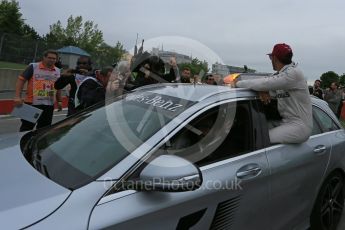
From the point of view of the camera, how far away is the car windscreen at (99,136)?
2.51 metres

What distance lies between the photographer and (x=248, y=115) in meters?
3.32

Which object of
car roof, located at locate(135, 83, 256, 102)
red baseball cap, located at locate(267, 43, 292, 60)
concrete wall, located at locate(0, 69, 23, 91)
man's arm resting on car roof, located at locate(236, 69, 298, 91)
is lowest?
concrete wall, located at locate(0, 69, 23, 91)

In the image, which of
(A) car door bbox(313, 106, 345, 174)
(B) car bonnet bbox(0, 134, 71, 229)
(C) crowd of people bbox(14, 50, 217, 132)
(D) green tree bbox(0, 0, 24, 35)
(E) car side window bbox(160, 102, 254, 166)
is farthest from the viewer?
(D) green tree bbox(0, 0, 24, 35)

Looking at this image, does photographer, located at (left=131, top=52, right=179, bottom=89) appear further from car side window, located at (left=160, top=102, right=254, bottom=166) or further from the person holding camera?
car side window, located at (left=160, top=102, right=254, bottom=166)

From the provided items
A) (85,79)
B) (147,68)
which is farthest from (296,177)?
(85,79)

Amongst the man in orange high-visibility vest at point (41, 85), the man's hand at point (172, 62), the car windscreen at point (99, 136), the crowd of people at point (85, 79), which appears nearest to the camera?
the car windscreen at point (99, 136)

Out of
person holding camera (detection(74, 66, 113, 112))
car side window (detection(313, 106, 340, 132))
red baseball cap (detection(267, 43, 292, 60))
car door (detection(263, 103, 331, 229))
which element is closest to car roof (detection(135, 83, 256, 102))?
car door (detection(263, 103, 331, 229))

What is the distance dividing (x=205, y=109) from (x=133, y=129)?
1.74 ft

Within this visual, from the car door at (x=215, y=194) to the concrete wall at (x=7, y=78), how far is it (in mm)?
16528

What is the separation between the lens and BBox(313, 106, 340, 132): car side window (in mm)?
4175

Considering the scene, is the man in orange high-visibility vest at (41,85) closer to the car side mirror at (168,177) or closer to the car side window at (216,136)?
the car side window at (216,136)

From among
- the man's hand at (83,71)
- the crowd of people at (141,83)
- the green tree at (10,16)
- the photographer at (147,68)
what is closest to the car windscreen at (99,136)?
the crowd of people at (141,83)

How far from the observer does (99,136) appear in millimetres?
2928
